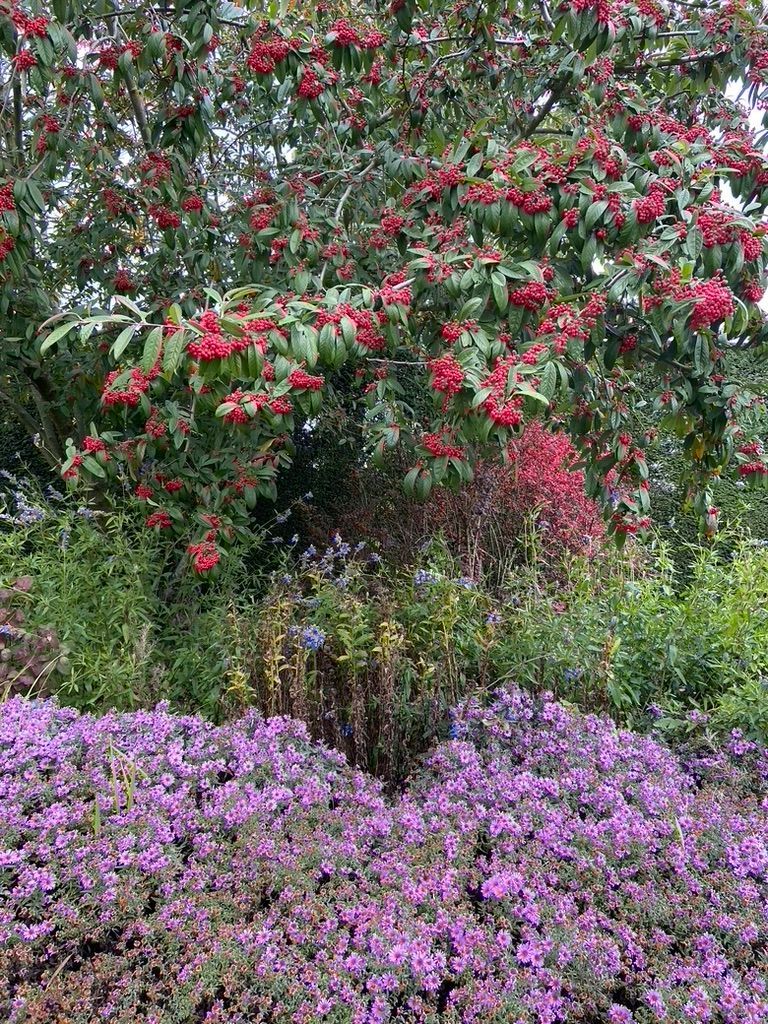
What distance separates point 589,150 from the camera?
2.11 metres

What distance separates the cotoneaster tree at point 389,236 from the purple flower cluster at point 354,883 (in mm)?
836

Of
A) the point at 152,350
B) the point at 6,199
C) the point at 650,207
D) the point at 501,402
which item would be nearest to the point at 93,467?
the point at 152,350

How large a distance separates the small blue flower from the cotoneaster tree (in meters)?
0.42

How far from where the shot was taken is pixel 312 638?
92.2 inches

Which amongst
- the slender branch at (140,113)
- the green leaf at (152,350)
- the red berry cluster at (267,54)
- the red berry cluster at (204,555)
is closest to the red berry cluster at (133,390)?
the green leaf at (152,350)

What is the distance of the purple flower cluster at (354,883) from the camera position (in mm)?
1376

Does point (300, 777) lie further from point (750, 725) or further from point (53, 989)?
point (750, 725)

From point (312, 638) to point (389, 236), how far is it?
58.0 inches

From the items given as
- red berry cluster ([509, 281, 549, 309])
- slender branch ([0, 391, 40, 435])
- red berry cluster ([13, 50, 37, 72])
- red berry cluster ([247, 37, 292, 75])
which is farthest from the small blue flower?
slender branch ([0, 391, 40, 435])

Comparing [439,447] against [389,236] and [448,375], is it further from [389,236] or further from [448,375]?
[389,236]

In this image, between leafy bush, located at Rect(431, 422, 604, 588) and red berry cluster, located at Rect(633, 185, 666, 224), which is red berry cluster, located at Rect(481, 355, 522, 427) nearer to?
red berry cluster, located at Rect(633, 185, 666, 224)

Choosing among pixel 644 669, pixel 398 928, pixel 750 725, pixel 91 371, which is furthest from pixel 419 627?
pixel 91 371

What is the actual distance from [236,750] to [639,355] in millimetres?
1789

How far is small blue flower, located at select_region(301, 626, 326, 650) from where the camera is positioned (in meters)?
2.34
